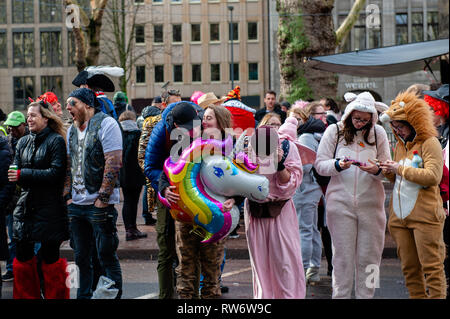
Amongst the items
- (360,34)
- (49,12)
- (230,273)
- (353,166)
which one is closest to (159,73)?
(49,12)

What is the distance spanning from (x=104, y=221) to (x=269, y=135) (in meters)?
1.76

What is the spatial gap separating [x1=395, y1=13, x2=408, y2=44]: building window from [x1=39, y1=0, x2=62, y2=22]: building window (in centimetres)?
2769

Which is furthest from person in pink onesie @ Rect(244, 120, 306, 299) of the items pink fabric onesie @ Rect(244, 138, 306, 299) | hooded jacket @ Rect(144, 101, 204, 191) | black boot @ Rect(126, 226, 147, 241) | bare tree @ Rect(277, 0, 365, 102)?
bare tree @ Rect(277, 0, 365, 102)

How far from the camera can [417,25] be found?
1860 inches

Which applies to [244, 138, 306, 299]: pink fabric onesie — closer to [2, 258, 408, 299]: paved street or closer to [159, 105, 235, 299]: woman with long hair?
[159, 105, 235, 299]: woman with long hair

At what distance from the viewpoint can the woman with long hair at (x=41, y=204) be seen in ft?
20.4

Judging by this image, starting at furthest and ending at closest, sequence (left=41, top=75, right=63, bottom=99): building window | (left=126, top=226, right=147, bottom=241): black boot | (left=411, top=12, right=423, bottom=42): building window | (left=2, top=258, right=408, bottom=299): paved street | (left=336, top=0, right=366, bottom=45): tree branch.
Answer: (left=41, top=75, right=63, bottom=99): building window < (left=411, top=12, right=423, bottom=42): building window < (left=336, top=0, right=366, bottom=45): tree branch < (left=126, top=226, right=147, bottom=241): black boot < (left=2, top=258, right=408, bottom=299): paved street

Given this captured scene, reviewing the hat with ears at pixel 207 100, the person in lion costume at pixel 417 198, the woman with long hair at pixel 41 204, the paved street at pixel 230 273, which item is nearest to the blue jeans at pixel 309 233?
the paved street at pixel 230 273

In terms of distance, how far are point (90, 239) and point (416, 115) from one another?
10.4 feet

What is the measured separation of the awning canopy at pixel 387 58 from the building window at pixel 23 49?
5090 cm

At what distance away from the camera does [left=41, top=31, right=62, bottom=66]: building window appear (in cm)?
5838

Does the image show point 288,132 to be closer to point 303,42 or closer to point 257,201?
point 257,201

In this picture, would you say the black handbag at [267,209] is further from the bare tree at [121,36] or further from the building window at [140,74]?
the building window at [140,74]
